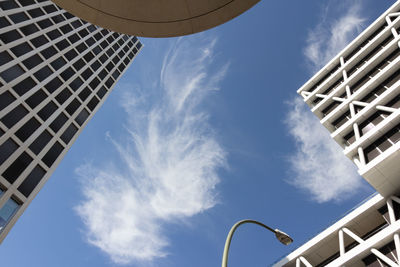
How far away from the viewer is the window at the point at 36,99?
1075 inches

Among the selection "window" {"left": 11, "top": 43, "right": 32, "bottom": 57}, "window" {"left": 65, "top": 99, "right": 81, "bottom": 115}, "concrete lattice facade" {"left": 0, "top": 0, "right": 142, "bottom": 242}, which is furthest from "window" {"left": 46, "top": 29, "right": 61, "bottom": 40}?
"window" {"left": 65, "top": 99, "right": 81, "bottom": 115}

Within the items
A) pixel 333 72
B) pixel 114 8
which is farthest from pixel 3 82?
pixel 333 72

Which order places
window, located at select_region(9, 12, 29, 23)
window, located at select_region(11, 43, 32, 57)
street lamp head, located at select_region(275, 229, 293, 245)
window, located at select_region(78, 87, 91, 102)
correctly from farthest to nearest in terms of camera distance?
window, located at select_region(78, 87, 91, 102) → window, located at select_region(9, 12, 29, 23) → window, located at select_region(11, 43, 32, 57) → street lamp head, located at select_region(275, 229, 293, 245)

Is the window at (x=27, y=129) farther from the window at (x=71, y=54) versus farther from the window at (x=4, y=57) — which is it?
the window at (x=71, y=54)

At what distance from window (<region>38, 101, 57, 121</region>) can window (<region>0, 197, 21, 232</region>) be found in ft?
31.5

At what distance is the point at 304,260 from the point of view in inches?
1191

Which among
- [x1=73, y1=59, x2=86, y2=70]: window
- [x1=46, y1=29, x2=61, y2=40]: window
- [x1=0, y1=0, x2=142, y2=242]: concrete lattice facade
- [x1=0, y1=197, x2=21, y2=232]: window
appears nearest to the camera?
[x1=0, y1=197, x2=21, y2=232]: window

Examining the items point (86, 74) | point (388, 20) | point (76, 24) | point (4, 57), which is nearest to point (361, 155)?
point (388, 20)

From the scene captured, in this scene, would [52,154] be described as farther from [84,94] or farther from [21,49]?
[21,49]

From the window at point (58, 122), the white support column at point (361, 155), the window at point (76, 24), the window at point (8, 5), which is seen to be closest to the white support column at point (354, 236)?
the white support column at point (361, 155)

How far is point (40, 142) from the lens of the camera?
2656 cm

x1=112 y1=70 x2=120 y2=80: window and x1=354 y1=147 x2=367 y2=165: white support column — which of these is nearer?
x1=354 y1=147 x2=367 y2=165: white support column

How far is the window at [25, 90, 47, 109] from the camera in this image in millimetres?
27297

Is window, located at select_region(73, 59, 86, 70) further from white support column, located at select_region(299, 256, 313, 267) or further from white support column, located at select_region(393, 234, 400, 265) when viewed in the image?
white support column, located at select_region(393, 234, 400, 265)
